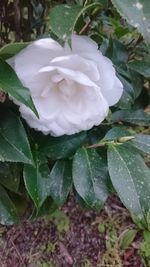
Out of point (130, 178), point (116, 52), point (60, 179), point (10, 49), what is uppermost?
point (10, 49)

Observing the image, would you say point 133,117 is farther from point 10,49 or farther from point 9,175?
point 10,49

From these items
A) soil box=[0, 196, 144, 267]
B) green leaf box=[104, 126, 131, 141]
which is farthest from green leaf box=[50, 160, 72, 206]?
soil box=[0, 196, 144, 267]

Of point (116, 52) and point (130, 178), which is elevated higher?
point (116, 52)

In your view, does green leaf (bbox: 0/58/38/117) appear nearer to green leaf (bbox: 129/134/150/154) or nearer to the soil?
green leaf (bbox: 129/134/150/154)

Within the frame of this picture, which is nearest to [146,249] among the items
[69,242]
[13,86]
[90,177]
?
[69,242]

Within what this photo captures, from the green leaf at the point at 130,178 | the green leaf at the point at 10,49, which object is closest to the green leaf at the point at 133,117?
the green leaf at the point at 130,178

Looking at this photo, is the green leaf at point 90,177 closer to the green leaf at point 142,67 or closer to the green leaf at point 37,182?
the green leaf at point 37,182

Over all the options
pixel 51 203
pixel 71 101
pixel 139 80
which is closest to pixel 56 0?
pixel 139 80
